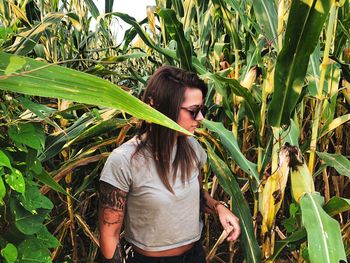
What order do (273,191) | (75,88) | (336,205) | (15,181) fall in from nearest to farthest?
(75,88), (15,181), (336,205), (273,191)

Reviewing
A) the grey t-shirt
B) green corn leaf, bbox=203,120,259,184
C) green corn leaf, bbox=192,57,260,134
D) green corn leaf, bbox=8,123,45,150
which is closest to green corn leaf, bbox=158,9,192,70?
green corn leaf, bbox=192,57,260,134

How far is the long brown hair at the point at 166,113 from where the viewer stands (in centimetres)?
115

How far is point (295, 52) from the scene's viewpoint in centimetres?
95

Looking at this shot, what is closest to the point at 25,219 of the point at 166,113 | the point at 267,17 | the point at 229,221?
the point at 166,113

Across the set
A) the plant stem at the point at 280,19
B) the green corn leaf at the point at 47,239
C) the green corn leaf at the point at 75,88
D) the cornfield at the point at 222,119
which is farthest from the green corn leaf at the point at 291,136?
the green corn leaf at the point at 75,88

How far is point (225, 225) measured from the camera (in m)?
1.20

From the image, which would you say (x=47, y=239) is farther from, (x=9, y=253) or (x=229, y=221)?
(x=229, y=221)

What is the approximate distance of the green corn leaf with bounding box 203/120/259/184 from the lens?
4.00 feet

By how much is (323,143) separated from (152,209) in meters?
0.88

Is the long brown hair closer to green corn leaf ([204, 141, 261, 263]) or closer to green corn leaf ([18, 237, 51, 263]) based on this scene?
green corn leaf ([204, 141, 261, 263])

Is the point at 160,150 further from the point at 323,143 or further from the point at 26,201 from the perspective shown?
the point at 323,143

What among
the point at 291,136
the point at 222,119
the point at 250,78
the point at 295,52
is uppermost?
the point at 295,52

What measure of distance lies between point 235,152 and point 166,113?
0.24 meters

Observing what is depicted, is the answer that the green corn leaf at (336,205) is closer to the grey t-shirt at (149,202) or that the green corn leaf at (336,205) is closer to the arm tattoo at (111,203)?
the grey t-shirt at (149,202)
